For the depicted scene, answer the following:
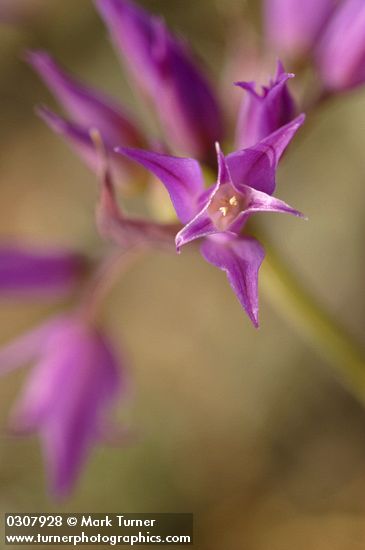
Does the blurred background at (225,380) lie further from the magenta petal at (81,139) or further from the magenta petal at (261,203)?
the magenta petal at (261,203)

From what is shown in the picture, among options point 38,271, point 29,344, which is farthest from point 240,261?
point 29,344

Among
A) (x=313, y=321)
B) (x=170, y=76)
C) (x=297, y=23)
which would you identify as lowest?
(x=313, y=321)

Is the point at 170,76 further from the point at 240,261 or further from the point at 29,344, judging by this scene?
the point at 29,344

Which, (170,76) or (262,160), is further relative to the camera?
(170,76)

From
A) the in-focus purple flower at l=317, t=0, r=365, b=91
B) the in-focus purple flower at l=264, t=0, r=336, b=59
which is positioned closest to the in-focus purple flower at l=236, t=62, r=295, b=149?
the in-focus purple flower at l=317, t=0, r=365, b=91

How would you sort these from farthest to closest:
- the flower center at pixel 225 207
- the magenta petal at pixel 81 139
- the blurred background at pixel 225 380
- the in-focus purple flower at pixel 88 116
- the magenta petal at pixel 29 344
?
the blurred background at pixel 225 380 < the magenta petal at pixel 29 344 < the in-focus purple flower at pixel 88 116 < the magenta petal at pixel 81 139 < the flower center at pixel 225 207

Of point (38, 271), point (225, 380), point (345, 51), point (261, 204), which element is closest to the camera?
point (261, 204)

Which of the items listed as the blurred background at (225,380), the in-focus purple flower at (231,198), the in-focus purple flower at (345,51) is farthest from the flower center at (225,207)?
the blurred background at (225,380)
